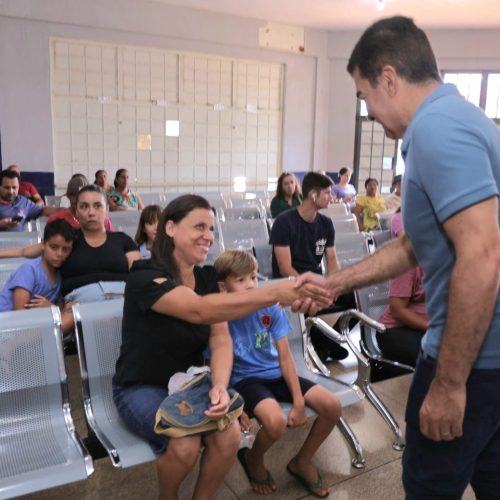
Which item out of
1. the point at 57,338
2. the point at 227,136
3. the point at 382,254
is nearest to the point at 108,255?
the point at 57,338

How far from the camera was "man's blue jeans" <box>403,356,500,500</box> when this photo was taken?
1323mm

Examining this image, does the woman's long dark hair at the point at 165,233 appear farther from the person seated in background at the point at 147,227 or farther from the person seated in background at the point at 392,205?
the person seated in background at the point at 392,205

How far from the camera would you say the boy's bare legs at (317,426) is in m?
2.44

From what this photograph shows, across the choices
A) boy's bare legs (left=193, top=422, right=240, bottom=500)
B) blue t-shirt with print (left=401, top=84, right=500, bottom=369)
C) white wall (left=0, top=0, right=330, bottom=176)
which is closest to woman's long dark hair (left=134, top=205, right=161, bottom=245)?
boy's bare legs (left=193, top=422, right=240, bottom=500)

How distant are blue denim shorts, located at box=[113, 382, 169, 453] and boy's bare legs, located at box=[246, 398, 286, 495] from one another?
1.39 ft

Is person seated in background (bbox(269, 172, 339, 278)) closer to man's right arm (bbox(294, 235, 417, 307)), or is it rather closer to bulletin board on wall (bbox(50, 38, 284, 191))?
man's right arm (bbox(294, 235, 417, 307))

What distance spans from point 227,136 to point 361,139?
3406mm

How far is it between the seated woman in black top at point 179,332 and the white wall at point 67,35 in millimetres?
8143

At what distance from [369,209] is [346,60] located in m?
5.35

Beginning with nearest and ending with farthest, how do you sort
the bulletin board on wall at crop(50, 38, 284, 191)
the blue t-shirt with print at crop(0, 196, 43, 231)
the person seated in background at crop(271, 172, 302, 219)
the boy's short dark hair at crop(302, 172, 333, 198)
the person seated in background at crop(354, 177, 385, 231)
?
the boy's short dark hair at crop(302, 172, 333, 198) < the blue t-shirt with print at crop(0, 196, 43, 231) < the person seated in background at crop(271, 172, 302, 219) < the person seated in background at crop(354, 177, 385, 231) < the bulletin board on wall at crop(50, 38, 284, 191)

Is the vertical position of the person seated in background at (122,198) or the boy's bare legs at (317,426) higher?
the person seated in background at (122,198)

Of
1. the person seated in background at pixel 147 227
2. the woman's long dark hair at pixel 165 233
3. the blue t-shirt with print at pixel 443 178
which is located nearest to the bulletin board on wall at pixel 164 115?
the person seated in background at pixel 147 227

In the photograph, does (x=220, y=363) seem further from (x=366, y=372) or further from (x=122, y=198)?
(x=122, y=198)

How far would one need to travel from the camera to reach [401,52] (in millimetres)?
1323
